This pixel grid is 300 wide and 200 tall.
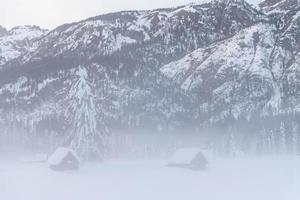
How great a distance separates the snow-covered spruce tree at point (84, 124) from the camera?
115 metres

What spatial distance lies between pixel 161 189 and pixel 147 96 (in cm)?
12800

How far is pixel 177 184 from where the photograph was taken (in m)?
75.9

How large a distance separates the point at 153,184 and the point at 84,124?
4312 centimetres

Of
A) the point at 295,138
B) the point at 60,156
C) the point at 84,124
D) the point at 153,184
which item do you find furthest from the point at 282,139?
the point at 153,184

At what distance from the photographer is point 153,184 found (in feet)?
247

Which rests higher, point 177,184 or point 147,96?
point 147,96

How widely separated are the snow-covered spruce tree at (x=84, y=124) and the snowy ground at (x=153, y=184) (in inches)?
527

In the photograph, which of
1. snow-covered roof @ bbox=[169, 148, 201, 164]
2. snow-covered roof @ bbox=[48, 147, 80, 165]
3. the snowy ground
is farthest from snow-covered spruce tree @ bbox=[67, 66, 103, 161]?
snow-covered roof @ bbox=[169, 148, 201, 164]

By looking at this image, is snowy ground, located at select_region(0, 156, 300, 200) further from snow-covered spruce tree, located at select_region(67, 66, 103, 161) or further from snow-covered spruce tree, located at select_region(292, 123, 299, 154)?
snow-covered spruce tree, located at select_region(292, 123, 299, 154)

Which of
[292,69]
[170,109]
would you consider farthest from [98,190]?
[292,69]

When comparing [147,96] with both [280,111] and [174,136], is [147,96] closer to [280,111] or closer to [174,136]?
[174,136]

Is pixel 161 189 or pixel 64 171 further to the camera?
pixel 64 171

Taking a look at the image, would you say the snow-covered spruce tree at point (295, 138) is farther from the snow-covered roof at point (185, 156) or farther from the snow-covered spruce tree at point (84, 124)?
the snow-covered spruce tree at point (84, 124)

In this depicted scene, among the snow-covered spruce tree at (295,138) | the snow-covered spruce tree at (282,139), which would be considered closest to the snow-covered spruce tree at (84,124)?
the snow-covered spruce tree at (282,139)
